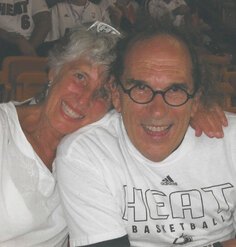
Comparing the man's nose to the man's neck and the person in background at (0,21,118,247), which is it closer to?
the person in background at (0,21,118,247)

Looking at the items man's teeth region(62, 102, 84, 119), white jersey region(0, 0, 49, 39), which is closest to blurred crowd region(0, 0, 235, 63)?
white jersey region(0, 0, 49, 39)

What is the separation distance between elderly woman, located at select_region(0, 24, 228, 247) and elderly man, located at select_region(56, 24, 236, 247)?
0.12 m

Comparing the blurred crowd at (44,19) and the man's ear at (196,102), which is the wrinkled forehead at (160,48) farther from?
the blurred crowd at (44,19)

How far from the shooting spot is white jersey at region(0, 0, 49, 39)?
4551 millimetres

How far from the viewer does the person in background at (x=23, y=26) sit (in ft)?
14.8

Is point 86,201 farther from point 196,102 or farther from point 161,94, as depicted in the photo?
Answer: point 196,102

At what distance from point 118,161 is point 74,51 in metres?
0.54

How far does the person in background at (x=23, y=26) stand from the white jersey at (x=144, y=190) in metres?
2.86

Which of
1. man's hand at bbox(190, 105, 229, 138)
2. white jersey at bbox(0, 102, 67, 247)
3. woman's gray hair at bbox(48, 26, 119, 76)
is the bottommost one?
white jersey at bbox(0, 102, 67, 247)

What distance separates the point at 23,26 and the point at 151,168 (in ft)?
11.0

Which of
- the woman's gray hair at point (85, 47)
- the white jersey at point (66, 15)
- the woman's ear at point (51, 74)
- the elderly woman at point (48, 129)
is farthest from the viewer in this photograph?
the white jersey at point (66, 15)

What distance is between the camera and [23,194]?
5.77 feet

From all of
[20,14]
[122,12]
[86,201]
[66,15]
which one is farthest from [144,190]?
[122,12]

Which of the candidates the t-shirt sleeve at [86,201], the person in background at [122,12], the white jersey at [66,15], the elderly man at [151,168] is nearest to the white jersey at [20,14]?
the white jersey at [66,15]
